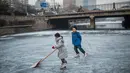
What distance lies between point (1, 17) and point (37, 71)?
4068 cm

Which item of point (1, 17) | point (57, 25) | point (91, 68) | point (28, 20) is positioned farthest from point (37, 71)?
point (57, 25)

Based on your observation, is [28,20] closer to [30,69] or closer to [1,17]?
[1,17]

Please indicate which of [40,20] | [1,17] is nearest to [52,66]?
[1,17]

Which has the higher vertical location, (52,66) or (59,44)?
(59,44)

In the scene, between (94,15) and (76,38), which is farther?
(94,15)

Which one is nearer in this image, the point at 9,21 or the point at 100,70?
the point at 100,70

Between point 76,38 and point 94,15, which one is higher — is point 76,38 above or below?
below

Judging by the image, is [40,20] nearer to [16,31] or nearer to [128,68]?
[16,31]

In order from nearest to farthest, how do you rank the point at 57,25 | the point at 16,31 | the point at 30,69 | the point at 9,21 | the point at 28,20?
the point at 30,69 < the point at 16,31 < the point at 9,21 < the point at 28,20 < the point at 57,25

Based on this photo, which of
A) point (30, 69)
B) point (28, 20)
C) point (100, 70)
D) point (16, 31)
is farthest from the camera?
point (28, 20)

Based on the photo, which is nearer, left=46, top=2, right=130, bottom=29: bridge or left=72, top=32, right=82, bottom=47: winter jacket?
left=72, top=32, right=82, bottom=47: winter jacket

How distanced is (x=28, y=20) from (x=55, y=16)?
9010mm

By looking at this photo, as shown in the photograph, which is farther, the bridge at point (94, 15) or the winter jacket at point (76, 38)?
the bridge at point (94, 15)

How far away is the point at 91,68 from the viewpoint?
30.9 feet
